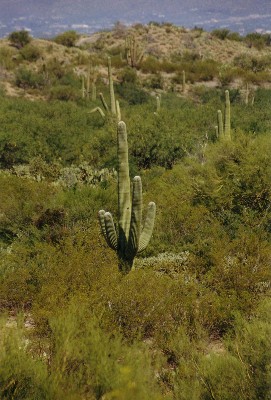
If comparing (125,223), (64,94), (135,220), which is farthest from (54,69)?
(135,220)

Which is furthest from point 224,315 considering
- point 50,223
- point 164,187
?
point 164,187

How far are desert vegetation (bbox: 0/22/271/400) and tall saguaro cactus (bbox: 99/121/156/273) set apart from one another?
30 mm

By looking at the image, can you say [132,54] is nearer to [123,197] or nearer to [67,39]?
→ [67,39]

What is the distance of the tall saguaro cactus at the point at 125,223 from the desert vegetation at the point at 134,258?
0.03 meters

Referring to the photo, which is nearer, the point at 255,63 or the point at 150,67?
the point at 150,67

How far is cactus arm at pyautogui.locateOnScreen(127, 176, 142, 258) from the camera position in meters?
9.84

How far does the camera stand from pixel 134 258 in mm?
10758

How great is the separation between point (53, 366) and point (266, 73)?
50060 mm

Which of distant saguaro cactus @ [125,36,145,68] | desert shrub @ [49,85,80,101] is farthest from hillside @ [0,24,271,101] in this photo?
desert shrub @ [49,85,80,101]

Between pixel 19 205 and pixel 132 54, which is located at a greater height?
pixel 19 205

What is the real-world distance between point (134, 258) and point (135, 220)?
1.20 m

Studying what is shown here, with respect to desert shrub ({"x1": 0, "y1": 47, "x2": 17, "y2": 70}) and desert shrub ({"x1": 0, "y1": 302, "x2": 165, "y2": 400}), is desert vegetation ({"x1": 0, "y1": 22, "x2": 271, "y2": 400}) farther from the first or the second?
desert shrub ({"x1": 0, "y1": 47, "x2": 17, "y2": 70})

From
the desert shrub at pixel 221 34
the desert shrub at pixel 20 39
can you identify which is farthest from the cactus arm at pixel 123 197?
the desert shrub at pixel 221 34

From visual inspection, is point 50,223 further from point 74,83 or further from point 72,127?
point 74,83
